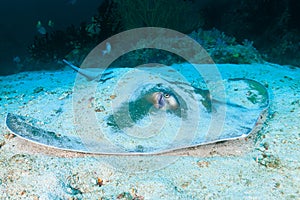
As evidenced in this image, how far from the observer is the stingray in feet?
7.95

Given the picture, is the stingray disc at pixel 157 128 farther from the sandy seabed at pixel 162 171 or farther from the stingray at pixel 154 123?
the sandy seabed at pixel 162 171

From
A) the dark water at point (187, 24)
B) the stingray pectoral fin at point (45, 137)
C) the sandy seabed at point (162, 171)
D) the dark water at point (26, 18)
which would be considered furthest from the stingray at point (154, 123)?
the dark water at point (26, 18)

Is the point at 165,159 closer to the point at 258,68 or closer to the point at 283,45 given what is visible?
the point at 258,68

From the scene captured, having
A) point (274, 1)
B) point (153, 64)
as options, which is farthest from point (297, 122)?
point (274, 1)

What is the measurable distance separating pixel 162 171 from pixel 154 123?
0.52m

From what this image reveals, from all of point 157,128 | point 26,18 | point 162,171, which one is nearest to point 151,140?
point 157,128

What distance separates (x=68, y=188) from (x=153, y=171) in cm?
87

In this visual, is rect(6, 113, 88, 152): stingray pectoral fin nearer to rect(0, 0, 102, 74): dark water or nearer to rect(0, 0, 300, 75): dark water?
rect(0, 0, 300, 75): dark water

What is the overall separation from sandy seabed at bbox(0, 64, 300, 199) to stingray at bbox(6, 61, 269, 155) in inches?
11.7

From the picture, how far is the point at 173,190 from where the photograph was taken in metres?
2.37

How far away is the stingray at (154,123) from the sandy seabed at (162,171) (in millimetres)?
297

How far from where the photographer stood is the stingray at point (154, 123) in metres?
2.42

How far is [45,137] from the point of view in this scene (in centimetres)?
259

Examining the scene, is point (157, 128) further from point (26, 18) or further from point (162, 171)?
point (26, 18)
